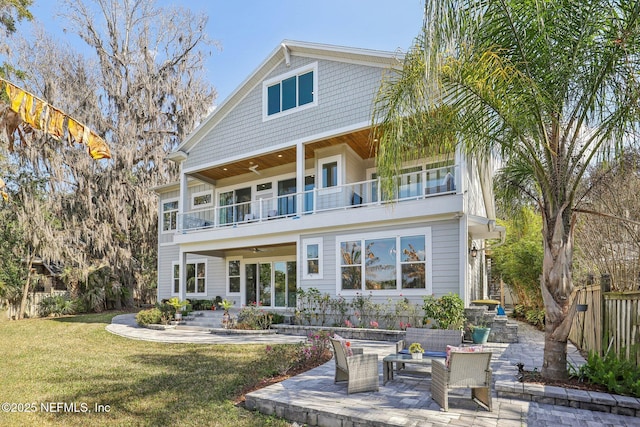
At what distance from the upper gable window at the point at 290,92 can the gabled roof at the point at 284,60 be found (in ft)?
1.73

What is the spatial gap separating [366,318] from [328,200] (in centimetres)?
429

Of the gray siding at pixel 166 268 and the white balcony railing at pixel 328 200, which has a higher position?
the white balcony railing at pixel 328 200

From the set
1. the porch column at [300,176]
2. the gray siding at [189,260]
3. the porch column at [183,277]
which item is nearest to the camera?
the porch column at [300,176]

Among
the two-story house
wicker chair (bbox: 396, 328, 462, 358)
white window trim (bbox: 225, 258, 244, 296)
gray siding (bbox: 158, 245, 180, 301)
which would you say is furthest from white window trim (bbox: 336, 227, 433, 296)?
gray siding (bbox: 158, 245, 180, 301)

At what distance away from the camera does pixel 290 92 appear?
15.3 metres

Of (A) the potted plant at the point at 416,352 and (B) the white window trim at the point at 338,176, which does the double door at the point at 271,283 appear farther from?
(A) the potted plant at the point at 416,352

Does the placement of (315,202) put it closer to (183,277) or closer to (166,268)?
(183,277)

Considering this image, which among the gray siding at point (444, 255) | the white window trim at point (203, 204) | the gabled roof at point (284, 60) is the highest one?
the gabled roof at point (284, 60)

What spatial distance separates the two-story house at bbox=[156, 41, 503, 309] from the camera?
38.7 ft

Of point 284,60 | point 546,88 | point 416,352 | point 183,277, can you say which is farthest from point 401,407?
point 284,60

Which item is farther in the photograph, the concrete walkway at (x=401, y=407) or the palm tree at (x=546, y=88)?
the palm tree at (x=546, y=88)

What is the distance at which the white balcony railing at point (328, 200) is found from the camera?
468 inches

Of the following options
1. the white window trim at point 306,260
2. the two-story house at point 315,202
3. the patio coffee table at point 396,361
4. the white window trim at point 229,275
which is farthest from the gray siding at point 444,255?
the white window trim at point 229,275

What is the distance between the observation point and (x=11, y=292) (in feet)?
63.4
